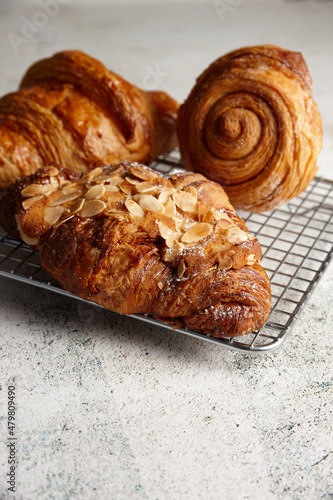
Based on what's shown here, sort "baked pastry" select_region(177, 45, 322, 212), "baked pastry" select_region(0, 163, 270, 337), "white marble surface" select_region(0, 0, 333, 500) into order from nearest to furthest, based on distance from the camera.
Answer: "white marble surface" select_region(0, 0, 333, 500)
"baked pastry" select_region(0, 163, 270, 337)
"baked pastry" select_region(177, 45, 322, 212)

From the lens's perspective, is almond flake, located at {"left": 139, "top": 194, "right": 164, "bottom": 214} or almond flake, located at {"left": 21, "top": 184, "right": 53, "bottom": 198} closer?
almond flake, located at {"left": 139, "top": 194, "right": 164, "bottom": 214}

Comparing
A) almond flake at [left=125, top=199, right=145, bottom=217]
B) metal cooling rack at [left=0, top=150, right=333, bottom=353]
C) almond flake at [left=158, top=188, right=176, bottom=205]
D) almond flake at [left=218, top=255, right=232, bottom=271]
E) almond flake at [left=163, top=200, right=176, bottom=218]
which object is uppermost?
almond flake at [left=125, top=199, right=145, bottom=217]

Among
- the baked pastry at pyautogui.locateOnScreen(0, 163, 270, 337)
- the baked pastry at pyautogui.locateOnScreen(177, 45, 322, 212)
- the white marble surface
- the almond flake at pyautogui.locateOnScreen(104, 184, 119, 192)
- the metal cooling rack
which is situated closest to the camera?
the white marble surface

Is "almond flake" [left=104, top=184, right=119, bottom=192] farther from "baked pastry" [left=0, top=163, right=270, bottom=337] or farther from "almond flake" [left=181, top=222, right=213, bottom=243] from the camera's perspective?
"almond flake" [left=181, top=222, right=213, bottom=243]

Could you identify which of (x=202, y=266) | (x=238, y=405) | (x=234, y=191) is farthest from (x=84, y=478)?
(x=234, y=191)

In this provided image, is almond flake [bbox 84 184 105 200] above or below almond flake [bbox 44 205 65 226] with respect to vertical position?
above

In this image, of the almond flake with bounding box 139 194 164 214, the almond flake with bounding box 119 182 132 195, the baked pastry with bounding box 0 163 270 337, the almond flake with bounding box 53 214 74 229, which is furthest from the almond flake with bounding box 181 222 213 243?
the almond flake with bounding box 53 214 74 229

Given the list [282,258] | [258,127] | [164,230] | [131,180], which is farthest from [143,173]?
[282,258]
